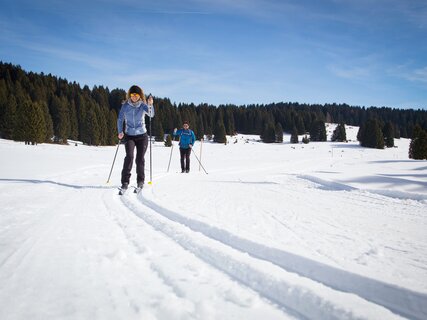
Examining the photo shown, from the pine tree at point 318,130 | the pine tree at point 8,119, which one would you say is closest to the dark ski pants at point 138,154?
the pine tree at point 8,119

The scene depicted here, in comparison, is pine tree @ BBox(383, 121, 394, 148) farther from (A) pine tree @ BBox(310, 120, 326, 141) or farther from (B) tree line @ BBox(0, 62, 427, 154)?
(A) pine tree @ BBox(310, 120, 326, 141)

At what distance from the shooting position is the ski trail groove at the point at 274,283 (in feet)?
5.26

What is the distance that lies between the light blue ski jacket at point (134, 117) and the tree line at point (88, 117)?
47.5 metres

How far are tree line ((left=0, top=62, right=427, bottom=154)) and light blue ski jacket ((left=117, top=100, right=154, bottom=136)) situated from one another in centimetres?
4750

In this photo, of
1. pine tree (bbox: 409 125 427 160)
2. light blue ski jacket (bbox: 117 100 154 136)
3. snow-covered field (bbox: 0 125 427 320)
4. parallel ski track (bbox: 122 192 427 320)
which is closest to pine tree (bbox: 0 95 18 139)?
light blue ski jacket (bbox: 117 100 154 136)

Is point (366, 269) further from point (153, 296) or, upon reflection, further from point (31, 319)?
point (31, 319)

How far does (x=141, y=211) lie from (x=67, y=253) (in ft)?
5.33

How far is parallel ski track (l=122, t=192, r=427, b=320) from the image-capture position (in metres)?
1.62

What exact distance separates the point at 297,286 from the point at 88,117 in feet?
213

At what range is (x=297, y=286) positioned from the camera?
1844 mm

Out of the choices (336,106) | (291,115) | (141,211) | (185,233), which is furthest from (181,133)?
(336,106)

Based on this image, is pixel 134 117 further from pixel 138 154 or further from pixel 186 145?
A: pixel 186 145

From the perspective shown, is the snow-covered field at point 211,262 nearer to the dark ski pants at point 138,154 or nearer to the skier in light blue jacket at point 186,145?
the dark ski pants at point 138,154

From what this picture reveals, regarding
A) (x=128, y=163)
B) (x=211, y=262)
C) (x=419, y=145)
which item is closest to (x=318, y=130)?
(x=419, y=145)
